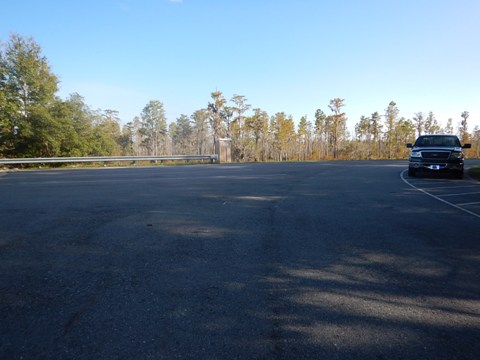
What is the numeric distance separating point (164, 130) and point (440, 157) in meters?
71.9

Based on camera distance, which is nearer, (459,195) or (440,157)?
(459,195)

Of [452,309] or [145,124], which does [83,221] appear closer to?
[452,309]

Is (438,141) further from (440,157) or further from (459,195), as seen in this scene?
(459,195)

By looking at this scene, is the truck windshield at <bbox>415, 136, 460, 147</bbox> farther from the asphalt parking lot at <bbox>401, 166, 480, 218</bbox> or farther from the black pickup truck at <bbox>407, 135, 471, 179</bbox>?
the asphalt parking lot at <bbox>401, 166, 480, 218</bbox>

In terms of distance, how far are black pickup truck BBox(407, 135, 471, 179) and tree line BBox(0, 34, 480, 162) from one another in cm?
2750

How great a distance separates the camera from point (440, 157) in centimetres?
1222

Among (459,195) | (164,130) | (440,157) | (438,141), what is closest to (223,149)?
(438,141)

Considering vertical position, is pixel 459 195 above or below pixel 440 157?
below

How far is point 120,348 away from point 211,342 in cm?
65

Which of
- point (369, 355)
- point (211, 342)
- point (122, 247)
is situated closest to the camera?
point (369, 355)

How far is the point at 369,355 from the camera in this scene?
199cm

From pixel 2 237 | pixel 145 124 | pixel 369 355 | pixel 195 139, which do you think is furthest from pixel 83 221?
pixel 195 139

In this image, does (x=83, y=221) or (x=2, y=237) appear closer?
(x=2, y=237)

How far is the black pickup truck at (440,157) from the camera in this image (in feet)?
39.7
